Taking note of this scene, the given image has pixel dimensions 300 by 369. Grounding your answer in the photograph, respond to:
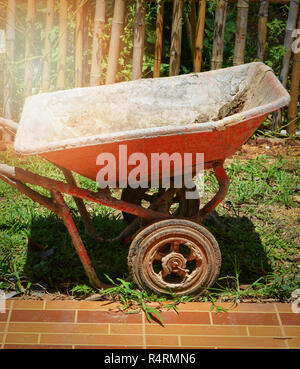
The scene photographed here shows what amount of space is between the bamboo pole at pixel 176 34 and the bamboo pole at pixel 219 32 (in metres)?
0.33

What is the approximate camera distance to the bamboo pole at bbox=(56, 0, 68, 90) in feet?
15.9

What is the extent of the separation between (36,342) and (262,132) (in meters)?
3.35

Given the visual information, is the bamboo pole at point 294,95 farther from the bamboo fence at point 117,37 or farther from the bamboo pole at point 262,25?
the bamboo pole at point 262,25

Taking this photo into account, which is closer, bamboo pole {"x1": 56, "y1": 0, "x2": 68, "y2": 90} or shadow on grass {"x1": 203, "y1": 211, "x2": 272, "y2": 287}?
shadow on grass {"x1": 203, "y1": 211, "x2": 272, "y2": 287}

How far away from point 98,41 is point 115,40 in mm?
154

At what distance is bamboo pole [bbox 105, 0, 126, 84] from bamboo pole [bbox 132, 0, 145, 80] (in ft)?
0.44

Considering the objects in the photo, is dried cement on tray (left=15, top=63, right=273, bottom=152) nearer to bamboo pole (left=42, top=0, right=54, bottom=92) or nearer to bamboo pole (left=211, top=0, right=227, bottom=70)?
bamboo pole (left=211, top=0, right=227, bottom=70)

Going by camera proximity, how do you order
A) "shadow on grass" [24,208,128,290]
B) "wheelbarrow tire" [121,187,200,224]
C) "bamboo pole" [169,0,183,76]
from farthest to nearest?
"bamboo pole" [169,0,183,76]
"wheelbarrow tire" [121,187,200,224]
"shadow on grass" [24,208,128,290]

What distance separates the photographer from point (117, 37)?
487 cm

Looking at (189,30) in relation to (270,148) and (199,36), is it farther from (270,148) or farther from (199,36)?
(270,148)

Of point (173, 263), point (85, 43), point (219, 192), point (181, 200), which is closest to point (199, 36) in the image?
point (85, 43)

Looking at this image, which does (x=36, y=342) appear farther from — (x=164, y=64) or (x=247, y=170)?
(x=164, y=64)

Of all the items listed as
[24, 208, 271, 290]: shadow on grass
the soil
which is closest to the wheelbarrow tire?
[24, 208, 271, 290]: shadow on grass
